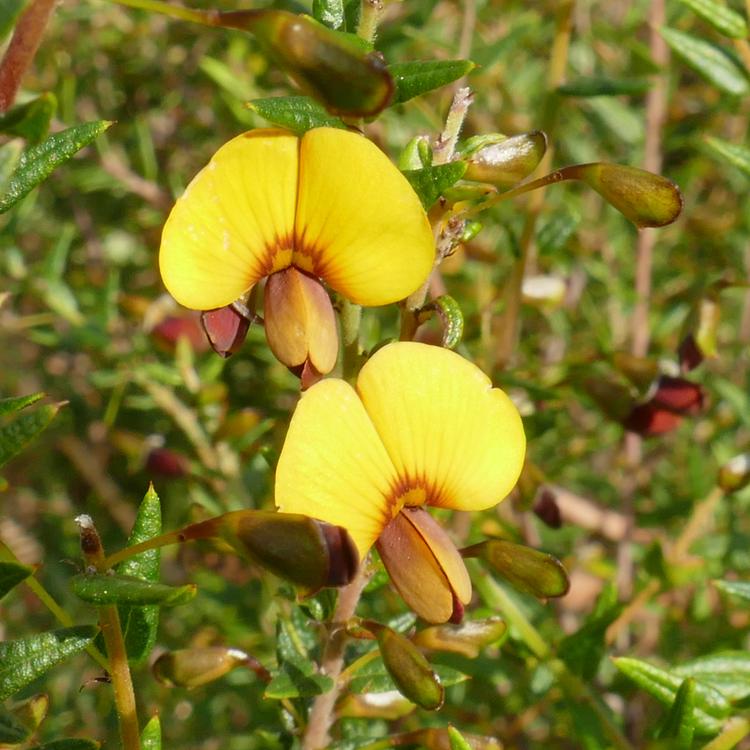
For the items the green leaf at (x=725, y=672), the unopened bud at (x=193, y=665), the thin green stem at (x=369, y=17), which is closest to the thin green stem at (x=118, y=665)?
the unopened bud at (x=193, y=665)

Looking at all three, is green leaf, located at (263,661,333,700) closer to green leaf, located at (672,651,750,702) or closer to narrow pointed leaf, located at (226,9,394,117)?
green leaf, located at (672,651,750,702)

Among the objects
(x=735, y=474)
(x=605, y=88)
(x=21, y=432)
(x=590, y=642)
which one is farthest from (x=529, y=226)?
(x=21, y=432)

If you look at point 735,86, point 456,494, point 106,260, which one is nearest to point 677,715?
point 456,494

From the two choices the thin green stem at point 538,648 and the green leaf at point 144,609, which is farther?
the thin green stem at point 538,648

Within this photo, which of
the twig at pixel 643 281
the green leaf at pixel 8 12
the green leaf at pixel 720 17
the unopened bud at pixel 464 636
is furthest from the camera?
the twig at pixel 643 281

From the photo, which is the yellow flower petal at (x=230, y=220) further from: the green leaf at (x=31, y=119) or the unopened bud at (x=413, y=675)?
the unopened bud at (x=413, y=675)

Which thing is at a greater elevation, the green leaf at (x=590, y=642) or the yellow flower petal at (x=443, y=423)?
the yellow flower petal at (x=443, y=423)
